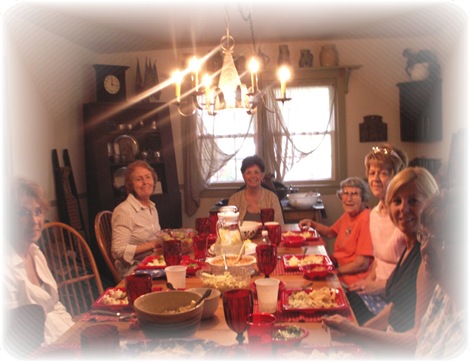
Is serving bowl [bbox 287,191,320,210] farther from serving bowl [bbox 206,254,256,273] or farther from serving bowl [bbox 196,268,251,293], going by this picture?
serving bowl [bbox 196,268,251,293]

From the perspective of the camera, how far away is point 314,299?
1.50m

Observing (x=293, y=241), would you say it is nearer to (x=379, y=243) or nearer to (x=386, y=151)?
(x=379, y=243)

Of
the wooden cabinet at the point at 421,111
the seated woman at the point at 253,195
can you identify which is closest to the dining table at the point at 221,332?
the seated woman at the point at 253,195

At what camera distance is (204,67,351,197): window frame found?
16.0 ft

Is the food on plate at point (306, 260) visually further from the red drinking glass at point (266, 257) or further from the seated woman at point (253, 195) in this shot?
the seated woman at point (253, 195)

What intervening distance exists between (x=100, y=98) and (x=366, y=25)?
→ 8.18 ft

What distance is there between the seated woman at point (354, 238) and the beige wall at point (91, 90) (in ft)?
4.58

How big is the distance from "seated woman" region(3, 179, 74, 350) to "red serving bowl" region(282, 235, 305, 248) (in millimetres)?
1071

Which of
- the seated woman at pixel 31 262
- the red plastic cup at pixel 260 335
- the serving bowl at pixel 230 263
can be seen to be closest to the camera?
the red plastic cup at pixel 260 335

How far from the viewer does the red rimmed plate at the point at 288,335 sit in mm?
1180

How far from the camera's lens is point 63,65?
4289 millimetres

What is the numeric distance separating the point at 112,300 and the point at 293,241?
1098 millimetres

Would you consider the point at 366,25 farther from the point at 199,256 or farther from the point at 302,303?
the point at 302,303

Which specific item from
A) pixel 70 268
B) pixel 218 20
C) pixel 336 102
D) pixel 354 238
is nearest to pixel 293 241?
pixel 354 238
